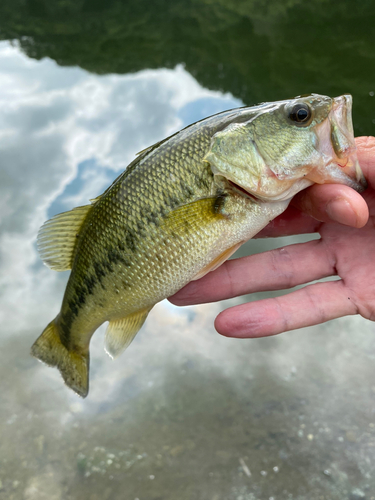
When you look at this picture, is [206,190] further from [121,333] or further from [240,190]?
[121,333]

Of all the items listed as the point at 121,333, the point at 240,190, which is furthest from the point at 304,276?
the point at 121,333

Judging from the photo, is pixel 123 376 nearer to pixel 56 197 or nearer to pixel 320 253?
pixel 320 253

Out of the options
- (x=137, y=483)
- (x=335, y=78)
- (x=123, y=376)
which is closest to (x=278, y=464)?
(x=137, y=483)

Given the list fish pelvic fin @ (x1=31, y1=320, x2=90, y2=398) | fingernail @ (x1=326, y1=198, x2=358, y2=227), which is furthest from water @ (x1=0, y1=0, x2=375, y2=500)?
fingernail @ (x1=326, y1=198, x2=358, y2=227)

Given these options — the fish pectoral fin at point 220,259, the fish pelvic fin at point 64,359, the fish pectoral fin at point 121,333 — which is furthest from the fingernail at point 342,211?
the fish pelvic fin at point 64,359

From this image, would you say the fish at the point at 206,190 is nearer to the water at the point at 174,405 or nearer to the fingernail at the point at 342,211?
the fingernail at the point at 342,211

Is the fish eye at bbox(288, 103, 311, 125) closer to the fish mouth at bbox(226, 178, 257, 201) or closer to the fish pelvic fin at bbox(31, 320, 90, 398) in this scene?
the fish mouth at bbox(226, 178, 257, 201)
